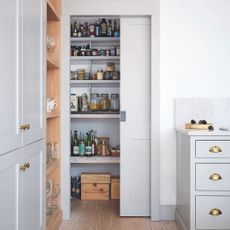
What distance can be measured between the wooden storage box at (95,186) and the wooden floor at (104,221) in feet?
1.12

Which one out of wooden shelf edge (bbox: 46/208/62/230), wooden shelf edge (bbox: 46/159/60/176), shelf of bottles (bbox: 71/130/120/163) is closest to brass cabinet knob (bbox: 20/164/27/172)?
wooden shelf edge (bbox: 46/159/60/176)

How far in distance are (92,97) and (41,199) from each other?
6.78 ft

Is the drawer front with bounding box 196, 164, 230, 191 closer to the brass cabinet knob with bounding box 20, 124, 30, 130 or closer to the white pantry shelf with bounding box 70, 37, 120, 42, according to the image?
the brass cabinet knob with bounding box 20, 124, 30, 130

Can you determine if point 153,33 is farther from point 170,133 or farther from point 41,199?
point 41,199

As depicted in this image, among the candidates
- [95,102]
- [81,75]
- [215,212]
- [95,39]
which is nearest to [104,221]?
[215,212]

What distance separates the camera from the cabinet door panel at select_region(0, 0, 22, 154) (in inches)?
61.7

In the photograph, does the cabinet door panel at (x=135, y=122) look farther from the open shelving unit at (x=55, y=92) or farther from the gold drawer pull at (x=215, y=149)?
the gold drawer pull at (x=215, y=149)

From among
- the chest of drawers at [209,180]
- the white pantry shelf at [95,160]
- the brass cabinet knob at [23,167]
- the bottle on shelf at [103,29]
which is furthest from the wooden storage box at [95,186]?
the brass cabinet knob at [23,167]

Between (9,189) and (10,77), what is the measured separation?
564 mm

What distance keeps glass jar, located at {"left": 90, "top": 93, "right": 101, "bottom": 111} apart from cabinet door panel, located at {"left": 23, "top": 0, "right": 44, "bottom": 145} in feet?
5.79

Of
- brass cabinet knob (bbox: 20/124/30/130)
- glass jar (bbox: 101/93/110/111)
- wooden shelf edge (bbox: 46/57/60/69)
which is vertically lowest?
brass cabinet knob (bbox: 20/124/30/130)

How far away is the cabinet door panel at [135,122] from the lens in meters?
3.35

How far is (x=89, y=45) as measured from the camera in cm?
433

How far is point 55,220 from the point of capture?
116 inches
